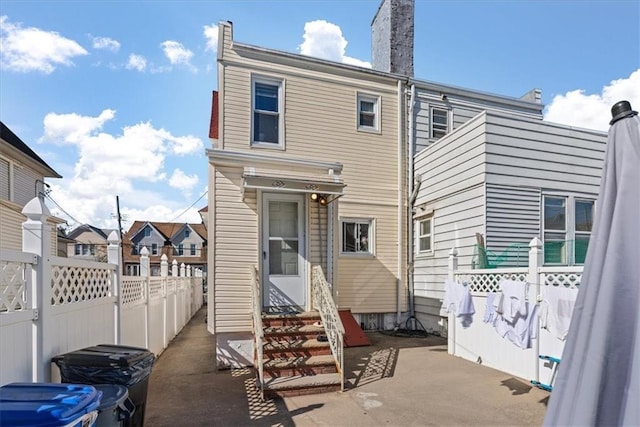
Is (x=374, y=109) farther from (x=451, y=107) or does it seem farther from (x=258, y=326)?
(x=258, y=326)

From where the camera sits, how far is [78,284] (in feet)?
11.6

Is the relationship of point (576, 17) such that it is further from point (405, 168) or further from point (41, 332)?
point (41, 332)

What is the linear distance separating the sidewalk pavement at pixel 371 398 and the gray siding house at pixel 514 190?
65.8 inches

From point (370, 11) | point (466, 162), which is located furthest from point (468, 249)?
point (370, 11)

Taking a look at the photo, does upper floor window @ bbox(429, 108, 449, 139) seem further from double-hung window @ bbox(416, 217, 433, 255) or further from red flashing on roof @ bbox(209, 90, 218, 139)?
red flashing on roof @ bbox(209, 90, 218, 139)

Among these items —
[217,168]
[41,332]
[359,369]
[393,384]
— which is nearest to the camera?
[41,332]

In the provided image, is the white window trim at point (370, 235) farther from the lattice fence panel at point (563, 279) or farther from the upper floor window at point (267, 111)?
the lattice fence panel at point (563, 279)

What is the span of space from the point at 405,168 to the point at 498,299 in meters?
5.17

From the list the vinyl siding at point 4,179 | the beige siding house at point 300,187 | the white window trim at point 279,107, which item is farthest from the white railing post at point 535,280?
the vinyl siding at point 4,179

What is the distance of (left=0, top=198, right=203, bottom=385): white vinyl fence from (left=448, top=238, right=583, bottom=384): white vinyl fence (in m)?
5.71

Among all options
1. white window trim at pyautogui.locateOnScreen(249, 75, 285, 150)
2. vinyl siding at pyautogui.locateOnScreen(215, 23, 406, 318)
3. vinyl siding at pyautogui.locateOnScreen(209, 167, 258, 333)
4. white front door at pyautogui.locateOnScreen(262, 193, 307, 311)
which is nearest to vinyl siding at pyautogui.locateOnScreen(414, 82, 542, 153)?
vinyl siding at pyautogui.locateOnScreen(215, 23, 406, 318)

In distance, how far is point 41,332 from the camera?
2750 millimetres

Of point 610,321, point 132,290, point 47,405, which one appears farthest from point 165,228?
point 610,321

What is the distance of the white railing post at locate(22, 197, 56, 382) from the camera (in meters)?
2.71
